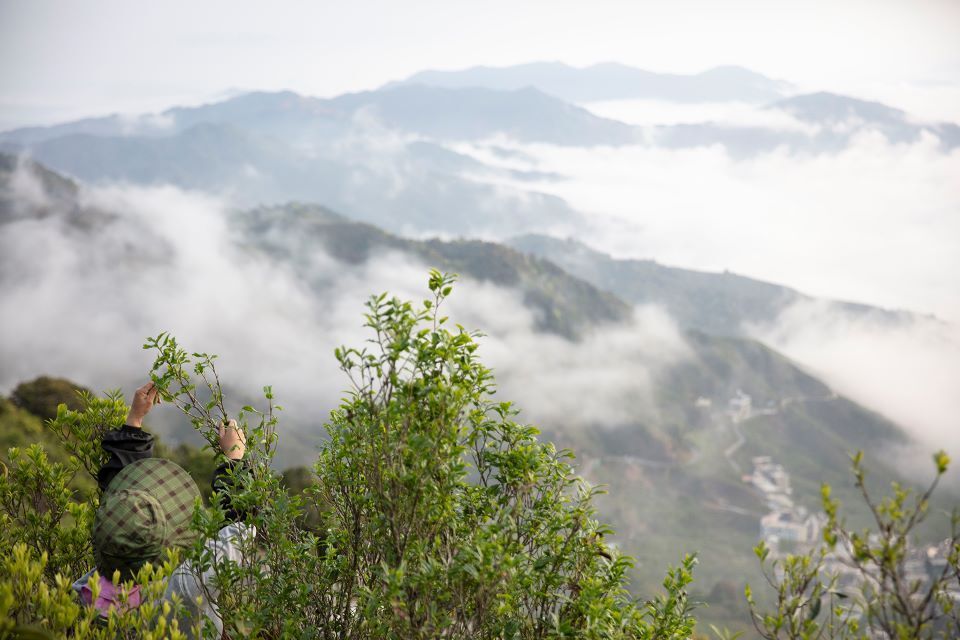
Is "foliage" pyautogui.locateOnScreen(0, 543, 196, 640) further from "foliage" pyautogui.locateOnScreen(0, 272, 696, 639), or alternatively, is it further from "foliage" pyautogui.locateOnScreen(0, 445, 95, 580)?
"foliage" pyautogui.locateOnScreen(0, 445, 95, 580)

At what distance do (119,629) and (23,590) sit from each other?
26.4 inches

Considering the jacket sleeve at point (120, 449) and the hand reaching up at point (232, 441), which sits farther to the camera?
the jacket sleeve at point (120, 449)

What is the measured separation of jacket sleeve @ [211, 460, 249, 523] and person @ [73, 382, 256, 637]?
11 mm

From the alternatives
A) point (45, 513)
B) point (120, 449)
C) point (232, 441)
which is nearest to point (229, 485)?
point (232, 441)

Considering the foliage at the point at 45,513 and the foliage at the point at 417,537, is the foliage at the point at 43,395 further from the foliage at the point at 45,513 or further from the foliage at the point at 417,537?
the foliage at the point at 417,537

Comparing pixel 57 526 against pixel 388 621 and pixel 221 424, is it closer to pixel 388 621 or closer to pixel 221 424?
pixel 221 424

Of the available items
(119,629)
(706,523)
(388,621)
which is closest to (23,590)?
(119,629)

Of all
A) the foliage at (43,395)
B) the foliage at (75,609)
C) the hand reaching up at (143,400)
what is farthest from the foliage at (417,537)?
the foliage at (43,395)

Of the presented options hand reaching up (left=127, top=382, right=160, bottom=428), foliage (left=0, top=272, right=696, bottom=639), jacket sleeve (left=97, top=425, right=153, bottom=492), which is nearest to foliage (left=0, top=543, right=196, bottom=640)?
foliage (left=0, top=272, right=696, bottom=639)

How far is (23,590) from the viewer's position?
4.00m

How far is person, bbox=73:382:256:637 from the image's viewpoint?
448cm

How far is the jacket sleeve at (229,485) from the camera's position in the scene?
479 cm

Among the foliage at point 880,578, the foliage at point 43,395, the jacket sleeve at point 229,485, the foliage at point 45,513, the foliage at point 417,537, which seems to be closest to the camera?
the foliage at point 880,578

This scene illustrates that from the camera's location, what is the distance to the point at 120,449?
5473 millimetres
